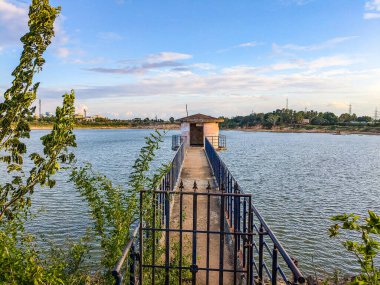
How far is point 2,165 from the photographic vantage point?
1158 inches

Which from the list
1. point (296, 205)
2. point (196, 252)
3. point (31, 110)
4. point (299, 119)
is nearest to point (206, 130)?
point (296, 205)

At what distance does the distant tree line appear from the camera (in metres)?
149

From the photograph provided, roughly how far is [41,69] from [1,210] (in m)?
1.70

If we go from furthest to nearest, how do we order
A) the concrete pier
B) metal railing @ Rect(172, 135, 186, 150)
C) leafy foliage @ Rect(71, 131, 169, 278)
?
metal railing @ Rect(172, 135, 186, 150)
the concrete pier
leafy foliage @ Rect(71, 131, 169, 278)

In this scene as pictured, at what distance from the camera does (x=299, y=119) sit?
151750 mm

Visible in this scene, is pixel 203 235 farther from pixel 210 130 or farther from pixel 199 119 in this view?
pixel 210 130

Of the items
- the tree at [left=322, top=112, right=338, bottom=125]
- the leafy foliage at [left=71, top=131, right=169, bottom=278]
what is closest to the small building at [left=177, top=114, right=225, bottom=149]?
the leafy foliage at [left=71, top=131, right=169, bottom=278]

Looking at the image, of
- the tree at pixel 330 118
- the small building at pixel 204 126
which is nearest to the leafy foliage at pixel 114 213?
the small building at pixel 204 126

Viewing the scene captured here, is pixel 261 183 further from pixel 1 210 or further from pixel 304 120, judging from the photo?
pixel 304 120

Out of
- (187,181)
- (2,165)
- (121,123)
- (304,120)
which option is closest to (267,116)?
(304,120)

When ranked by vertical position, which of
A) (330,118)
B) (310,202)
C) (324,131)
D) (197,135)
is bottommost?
(310,202)

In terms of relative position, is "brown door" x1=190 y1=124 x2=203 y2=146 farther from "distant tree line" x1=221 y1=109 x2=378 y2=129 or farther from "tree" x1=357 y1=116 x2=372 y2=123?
"tree" x1=357 y1=116 x2=372 y2=123

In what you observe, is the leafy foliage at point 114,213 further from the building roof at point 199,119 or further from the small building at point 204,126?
the building roof at point 199,119

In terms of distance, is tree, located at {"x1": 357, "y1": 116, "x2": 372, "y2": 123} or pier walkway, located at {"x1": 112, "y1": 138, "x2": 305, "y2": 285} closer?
pier walkway, located at {"x1": 112, "y1": 138, "x2": 305, "y2": 285}
